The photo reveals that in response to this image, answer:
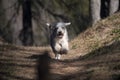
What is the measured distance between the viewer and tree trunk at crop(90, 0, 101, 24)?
64.3 ft

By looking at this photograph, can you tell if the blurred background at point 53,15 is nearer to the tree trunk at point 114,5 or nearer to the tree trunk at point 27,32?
the tree trunk at point 27,32

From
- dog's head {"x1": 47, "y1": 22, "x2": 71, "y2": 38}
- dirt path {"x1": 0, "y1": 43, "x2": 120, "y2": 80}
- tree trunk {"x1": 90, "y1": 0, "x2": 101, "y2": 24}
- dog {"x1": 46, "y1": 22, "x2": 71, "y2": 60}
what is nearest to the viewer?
dirt path {"x1": 0, "y1": 43, "x2": 120, "y2": 80}

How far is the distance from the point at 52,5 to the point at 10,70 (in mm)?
18644

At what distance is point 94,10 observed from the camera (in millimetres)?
19750

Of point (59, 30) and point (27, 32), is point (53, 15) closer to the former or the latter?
point (27, 32)

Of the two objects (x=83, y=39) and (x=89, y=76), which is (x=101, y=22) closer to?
(x=83, y=39)

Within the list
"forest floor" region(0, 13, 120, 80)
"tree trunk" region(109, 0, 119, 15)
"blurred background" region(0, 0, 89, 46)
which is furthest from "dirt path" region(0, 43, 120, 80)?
"blurred background" region(0, 0, 89, 46)

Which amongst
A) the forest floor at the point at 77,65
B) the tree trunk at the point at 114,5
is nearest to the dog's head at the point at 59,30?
the forest floor at the point at 77,65

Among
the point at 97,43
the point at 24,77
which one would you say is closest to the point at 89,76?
the point at 24,77

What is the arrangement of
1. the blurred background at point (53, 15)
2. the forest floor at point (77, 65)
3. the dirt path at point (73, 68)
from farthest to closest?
the blurred background at point (53, 15)
the forest floor at point (77, 65)
the dirt path at point (73, 68)

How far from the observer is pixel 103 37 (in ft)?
50.8

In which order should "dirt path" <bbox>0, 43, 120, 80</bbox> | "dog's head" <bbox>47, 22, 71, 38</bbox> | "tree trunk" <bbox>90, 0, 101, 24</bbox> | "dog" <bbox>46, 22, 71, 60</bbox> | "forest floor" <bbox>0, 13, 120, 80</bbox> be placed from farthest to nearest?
1. "tree trunk" <bbox>90, 0, 101, 24</bbox>
2. "dog" <bbox>46, 22, 71, 60</bbox>
3. "dog's head" <bbox>47, 22, 71, 38</bbox>
4. "forest floor" <bbox>0, 13, 120, 80</bbox>
5. "dirt path" <bbox>0, 43, 120, 80</bbox>

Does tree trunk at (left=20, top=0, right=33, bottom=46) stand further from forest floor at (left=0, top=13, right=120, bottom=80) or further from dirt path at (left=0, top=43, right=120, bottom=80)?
dirt path at (left=0, top=43, right=120, bottom=80)

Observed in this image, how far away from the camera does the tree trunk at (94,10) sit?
19.6m
